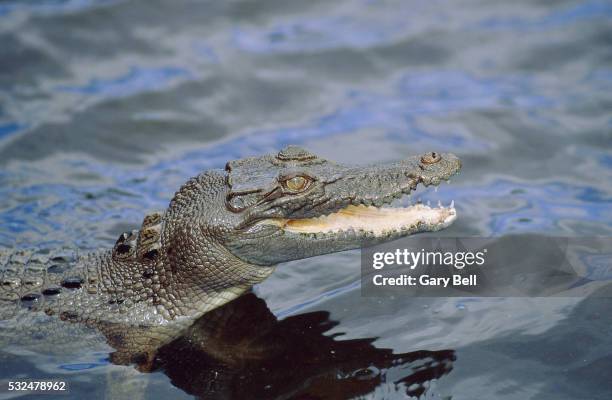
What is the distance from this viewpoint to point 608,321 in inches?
212

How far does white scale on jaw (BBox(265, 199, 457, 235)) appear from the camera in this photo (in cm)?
522

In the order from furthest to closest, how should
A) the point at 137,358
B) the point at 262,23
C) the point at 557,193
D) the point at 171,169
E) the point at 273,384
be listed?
the point at 262,23 → the point at 171,169 → the point at 557,193 → the point at 137,358 → the point at 273,384

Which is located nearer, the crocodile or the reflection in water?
the reflection in water

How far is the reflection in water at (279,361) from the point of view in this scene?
4965 millimetres

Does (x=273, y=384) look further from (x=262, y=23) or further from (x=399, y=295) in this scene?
(x=262, y=23)

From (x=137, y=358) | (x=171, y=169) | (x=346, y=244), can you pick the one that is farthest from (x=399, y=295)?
(x=171, y=169)

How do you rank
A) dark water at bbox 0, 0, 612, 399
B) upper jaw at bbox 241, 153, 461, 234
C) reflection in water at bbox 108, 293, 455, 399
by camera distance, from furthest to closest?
dark water at bbox 0, 0, 612, 399
upper jaw at bbox 241, 153, 461, 234
reflection in water at bbox 108, 293, 455, 399

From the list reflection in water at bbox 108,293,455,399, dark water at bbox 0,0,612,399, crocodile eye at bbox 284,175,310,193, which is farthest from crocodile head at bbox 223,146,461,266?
dark water at bbox 0,0,612,399

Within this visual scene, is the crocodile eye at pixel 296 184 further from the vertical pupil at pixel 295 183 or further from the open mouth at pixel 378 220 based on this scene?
the open mouth at pixel 378 220

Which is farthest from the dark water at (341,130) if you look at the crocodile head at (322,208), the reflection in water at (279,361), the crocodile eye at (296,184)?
the crocodile eye at (296,184)

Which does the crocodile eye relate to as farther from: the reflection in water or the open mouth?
the reflection in water

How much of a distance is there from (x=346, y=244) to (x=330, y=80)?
5053 millimetres

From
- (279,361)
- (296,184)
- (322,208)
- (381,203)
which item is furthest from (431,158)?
(279,361)

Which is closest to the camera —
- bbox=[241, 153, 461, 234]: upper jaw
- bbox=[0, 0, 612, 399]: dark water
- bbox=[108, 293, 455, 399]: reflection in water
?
bbox=[108, 293, 455, 399]: reflection in water
